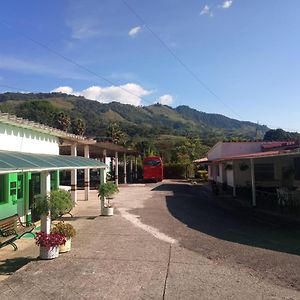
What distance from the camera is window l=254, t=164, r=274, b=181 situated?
25250mm

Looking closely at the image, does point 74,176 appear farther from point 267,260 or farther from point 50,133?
point 267,260

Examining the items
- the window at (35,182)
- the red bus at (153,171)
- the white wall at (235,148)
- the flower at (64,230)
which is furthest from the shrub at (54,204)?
the red bus at (153,171)

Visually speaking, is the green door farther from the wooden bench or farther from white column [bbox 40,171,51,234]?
white column [bbox 40,171,51,234]

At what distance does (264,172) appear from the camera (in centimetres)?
2558

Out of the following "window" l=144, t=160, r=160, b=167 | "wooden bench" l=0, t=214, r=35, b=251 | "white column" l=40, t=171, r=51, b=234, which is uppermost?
"window" l=144, t=160, r=160, b=167

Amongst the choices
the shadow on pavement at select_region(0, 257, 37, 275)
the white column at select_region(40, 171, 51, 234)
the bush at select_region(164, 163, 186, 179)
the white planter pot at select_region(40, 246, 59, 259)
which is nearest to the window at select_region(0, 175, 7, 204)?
the white column at select_region(40, 171, 51, 234)

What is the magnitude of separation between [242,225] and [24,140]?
8.61 metres

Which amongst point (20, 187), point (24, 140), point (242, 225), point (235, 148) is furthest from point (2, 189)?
point (235, 148)

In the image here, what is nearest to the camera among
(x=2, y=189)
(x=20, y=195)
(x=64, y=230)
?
(x=64, y=230)

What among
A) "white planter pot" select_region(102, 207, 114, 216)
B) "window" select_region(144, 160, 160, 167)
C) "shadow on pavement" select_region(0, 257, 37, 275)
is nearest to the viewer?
"shadow on pavement" select_region(0, 257, 37, 275)

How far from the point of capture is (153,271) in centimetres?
862

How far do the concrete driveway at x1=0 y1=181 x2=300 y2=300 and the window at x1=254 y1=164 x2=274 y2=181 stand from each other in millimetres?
10190

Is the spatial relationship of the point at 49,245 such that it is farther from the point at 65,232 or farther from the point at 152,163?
the point at 152,163

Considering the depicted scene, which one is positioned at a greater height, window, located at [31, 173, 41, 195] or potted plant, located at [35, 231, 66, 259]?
window, located at [31, 173, 41, 195]
